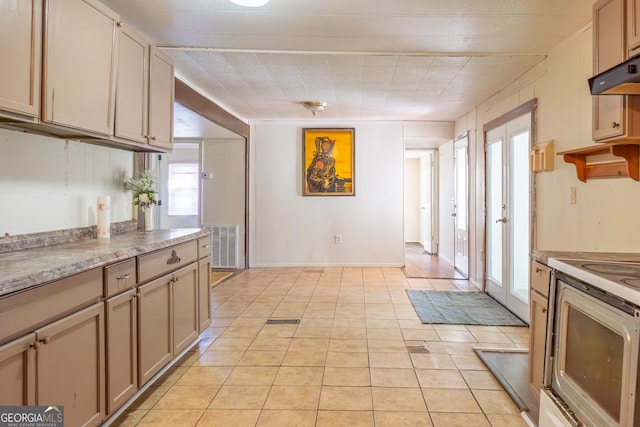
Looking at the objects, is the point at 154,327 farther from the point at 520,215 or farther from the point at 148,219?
the point at 520,215

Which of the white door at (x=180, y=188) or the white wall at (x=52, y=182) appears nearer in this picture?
the white wall at (x=52, y=182)

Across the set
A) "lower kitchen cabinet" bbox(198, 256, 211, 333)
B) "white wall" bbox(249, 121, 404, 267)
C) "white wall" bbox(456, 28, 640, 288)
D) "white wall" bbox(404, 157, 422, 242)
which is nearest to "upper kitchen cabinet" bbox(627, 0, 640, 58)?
"white wall" bbox(456, 28, 640, 288)

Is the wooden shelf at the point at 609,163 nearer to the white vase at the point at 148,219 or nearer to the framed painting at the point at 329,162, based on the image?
the white vase at the point at 148,219

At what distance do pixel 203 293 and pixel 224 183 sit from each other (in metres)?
3.17

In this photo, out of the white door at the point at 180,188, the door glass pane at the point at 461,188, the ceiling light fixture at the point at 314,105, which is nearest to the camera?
the ceiling light fixture at the point at 314,105

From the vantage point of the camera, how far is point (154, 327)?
2.12 m

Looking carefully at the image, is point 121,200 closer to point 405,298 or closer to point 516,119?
point 405,298

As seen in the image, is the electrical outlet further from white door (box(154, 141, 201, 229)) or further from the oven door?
white door (box(154, 141, 201, 229))

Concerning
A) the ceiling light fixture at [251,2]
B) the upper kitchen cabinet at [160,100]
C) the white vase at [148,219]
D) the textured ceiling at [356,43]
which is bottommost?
the white vase at [148,219]

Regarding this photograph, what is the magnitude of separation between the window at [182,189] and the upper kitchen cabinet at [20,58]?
562 cm

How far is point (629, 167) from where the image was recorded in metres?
1.99

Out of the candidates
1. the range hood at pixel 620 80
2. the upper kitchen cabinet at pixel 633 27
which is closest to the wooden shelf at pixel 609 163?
the range hood at pixel 620 80

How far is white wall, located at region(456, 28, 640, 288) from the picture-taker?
7.10ft

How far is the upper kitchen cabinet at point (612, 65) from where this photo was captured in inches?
67.1
